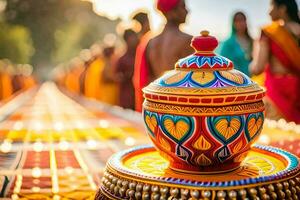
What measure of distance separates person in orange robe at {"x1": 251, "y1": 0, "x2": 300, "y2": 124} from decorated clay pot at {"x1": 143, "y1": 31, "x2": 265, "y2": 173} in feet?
7.68

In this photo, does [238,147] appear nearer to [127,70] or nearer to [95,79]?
[127,70]

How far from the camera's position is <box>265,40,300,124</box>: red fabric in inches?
150

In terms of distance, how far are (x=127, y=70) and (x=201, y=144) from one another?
4.75m

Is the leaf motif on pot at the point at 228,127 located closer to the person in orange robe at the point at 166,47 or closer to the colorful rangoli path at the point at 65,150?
the colorful rangoli path at the point at 65,150

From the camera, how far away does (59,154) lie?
213 cm

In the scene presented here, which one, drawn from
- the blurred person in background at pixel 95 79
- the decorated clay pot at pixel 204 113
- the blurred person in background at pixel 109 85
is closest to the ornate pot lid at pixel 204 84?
the decorated clay pot at pixel 204 113

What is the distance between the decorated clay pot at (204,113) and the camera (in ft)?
3.86

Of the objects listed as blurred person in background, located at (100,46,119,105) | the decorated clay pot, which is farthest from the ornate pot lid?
blurred person in background, located at (100,46,119,105)

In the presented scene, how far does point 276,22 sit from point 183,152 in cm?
276

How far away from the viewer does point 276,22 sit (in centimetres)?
382

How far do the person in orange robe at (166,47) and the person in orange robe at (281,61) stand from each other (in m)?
0.50

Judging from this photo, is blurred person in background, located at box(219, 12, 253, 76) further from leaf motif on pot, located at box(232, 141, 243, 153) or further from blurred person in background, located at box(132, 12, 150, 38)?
leaf motif on pot, located at box(232, 141, 243, 153)

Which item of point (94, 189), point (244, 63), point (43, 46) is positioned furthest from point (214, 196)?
point (43, 46)

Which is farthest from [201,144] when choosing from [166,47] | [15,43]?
[15,43]
